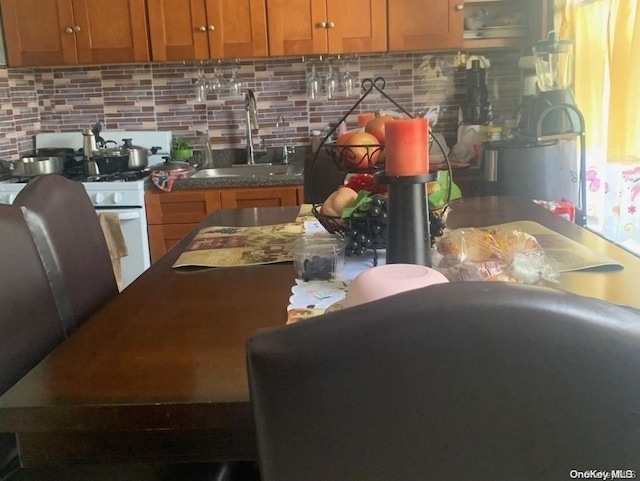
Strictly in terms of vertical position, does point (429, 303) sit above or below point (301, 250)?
above

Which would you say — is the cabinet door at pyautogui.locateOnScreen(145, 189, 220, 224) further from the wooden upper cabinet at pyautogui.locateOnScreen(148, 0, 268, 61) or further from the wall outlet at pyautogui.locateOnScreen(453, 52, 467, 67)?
the wall outlet at pyautogui.locateOnScreen(453, 52, 467, 67)

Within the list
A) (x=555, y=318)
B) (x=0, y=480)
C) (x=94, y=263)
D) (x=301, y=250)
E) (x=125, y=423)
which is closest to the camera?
(x=555, y=318)

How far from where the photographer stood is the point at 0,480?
1.18 meters

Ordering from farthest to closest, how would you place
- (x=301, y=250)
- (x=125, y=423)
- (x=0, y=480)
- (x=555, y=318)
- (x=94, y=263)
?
(x=94, y=263)
(x=301, y=250)
(x=0, y=480)
(x=125, y=423)
(x=555, y=318)

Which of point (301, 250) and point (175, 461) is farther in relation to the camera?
point (301, 250)

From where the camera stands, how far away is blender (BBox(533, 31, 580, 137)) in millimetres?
2561

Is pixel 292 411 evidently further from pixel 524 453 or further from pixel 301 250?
pixel 301 250

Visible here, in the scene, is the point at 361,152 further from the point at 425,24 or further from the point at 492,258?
the point at 425,24

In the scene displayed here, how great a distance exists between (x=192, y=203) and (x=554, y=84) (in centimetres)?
171

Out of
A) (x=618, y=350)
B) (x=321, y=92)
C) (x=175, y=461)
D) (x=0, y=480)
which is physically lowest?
(x=0, y=480)

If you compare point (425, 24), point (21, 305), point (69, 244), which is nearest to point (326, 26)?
point (425, 24)

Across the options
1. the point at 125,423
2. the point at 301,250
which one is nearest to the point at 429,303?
the point at 125,423

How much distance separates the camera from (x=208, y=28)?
316 centimetres

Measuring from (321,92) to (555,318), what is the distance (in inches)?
121
